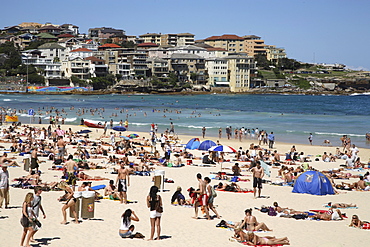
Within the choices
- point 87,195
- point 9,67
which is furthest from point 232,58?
point 87,195

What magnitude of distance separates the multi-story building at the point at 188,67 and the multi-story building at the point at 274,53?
4561 centimetres

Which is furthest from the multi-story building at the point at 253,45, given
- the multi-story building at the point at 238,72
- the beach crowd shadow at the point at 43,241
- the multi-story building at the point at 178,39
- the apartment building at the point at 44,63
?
the beach crowd shadow at the point at 43,241

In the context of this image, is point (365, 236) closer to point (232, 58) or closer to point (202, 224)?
point (202, 224)

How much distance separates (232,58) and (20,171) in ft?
381

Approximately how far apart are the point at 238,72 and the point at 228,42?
27545 millimetres

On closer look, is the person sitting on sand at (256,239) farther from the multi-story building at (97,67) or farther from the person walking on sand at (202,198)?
the multi-story building at (97,67)

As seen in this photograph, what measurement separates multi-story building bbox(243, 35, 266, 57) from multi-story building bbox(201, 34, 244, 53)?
3.56 metres

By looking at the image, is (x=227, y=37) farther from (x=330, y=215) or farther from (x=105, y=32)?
(x=330, y=215)

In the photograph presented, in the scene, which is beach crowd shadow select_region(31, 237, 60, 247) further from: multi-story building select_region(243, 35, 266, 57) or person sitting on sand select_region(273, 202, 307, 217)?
multi-story building select_region(243, 35, 266, 57)

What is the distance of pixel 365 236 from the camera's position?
33.7 feet

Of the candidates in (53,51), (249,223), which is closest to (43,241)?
(249,223)

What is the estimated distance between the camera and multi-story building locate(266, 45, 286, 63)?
546ft

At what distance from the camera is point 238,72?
12900cm

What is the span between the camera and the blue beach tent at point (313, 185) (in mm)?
14508
